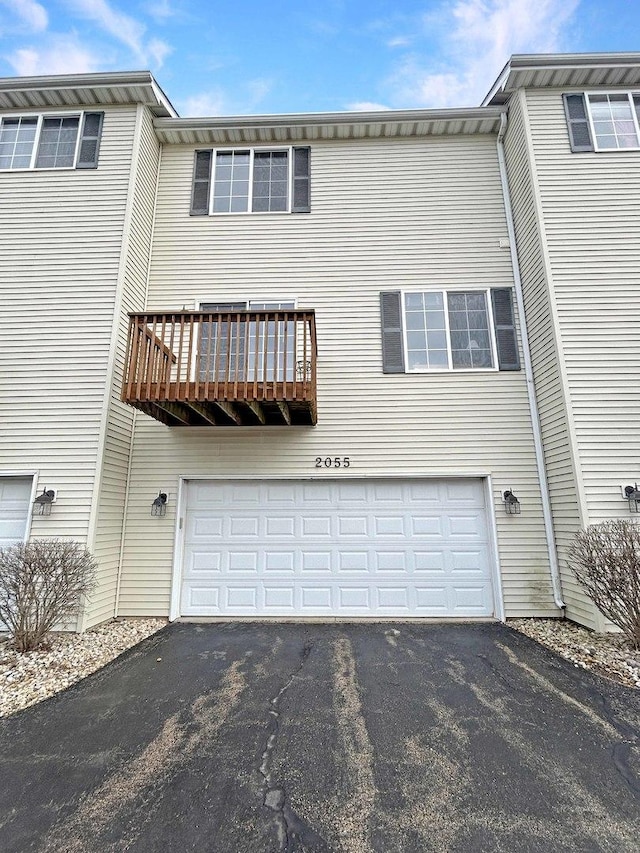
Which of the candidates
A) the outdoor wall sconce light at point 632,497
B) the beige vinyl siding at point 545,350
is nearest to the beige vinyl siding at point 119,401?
the beige vinyl siding at point 545,350

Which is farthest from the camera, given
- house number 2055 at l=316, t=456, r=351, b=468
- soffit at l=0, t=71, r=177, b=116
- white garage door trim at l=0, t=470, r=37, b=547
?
soffit at l=0, t=71, r=177, b=116

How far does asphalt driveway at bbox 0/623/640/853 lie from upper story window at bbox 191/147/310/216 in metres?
7.03

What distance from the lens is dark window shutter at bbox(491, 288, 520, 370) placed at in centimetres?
605

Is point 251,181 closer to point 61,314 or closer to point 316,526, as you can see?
point 61,314

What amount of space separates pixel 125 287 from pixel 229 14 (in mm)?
8478

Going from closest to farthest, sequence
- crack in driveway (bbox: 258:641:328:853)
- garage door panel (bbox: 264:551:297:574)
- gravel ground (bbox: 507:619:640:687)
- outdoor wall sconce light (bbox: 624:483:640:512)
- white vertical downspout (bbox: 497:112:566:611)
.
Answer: crack in driveway (bbox: 258:641:328:853), gravel ground (bbox: 507:619:640:687), outdoor wall sconce light (bbox: 624:483:640:512), white vertical downspout (bbox: 497:112:566:611), garage door panel (bbox: 264:551:297:574)

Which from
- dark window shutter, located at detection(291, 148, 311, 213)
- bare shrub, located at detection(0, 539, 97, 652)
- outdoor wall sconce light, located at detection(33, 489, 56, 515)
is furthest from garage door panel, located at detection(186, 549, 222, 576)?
dark window shutter, located at detection(291, 148, 311, 213)

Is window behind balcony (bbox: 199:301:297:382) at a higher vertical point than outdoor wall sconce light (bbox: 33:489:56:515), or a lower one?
higher

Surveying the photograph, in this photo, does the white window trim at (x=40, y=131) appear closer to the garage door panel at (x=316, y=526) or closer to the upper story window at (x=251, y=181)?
the upper story window at (x=251, y=181)

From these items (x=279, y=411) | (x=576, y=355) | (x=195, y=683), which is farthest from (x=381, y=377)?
(x=195, y=683)

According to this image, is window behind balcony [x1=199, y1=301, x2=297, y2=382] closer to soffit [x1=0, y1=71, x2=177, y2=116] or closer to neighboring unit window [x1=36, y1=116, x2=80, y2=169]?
neighboring unit window [x1=36, y1=116, x2=80, y2=169]

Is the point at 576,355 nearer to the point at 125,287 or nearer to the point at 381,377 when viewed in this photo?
the point at 381,377

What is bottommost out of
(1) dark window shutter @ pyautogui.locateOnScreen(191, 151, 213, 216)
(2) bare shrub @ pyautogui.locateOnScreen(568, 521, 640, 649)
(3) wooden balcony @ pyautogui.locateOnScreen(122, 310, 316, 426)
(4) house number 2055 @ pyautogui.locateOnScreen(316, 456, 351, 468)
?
(2) bare shrub @ pyautogui.locateOnScreen(568, 521, 640, 649)

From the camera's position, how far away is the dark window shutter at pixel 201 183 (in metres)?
6.82
